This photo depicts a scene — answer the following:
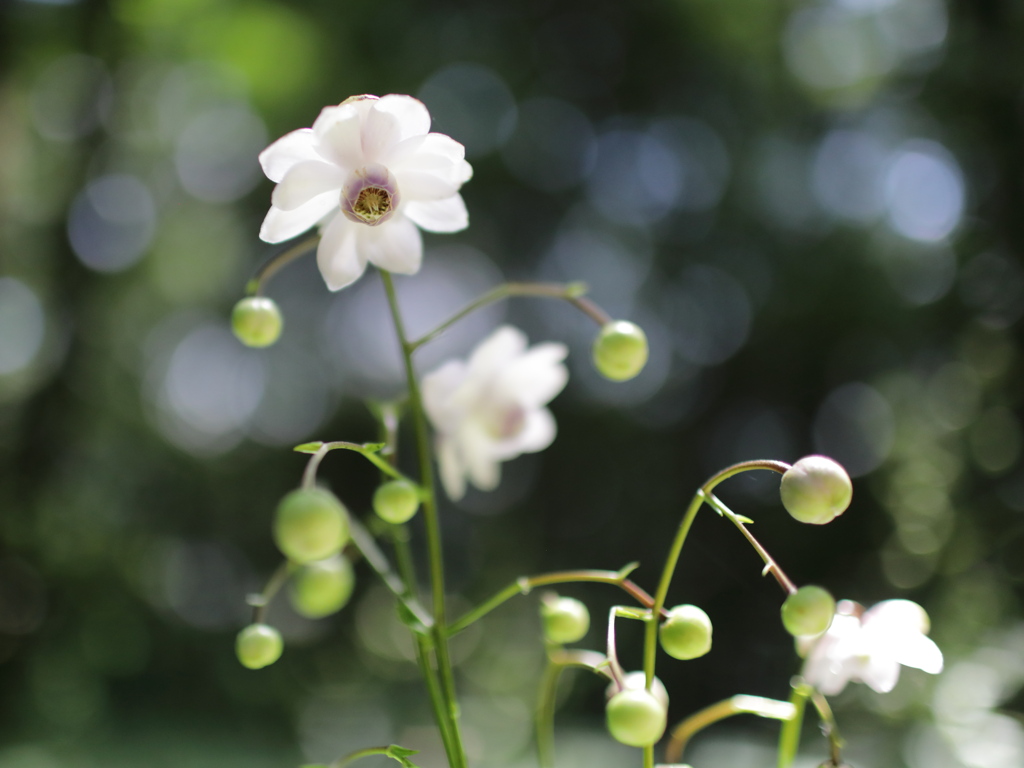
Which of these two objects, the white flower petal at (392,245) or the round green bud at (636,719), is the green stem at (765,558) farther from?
the white flower petal at (392,245)

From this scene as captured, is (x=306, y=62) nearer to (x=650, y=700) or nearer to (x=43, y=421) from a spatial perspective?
(x=43, y=421)

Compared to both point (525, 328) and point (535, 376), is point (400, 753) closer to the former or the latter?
point (535, 376)

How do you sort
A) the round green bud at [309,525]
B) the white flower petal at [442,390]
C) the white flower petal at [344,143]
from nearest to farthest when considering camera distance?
the round green bud at [309,525], the white flower petal at [344,143], the white flower petal at [442,390]

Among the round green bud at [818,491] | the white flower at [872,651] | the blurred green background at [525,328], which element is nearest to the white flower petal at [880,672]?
the white flower at [872,651]

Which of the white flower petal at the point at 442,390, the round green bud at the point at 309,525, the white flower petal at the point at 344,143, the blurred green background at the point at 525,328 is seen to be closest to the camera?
the round green bud at the point at 309,525

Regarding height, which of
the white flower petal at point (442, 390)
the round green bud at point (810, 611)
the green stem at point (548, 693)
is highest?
the white flower petal at point (442, 390)

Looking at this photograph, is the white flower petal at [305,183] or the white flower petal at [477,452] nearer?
the white flower petal at [305,183]

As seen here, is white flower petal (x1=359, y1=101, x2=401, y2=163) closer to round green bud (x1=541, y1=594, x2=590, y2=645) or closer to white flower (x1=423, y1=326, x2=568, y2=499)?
white flower (x1=423, y1=326, x2=568, y2=499)

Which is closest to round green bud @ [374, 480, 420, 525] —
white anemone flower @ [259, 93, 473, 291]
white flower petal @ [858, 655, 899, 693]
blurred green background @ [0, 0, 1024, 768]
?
white anemone flower @ [259, 93, 473, 291]
